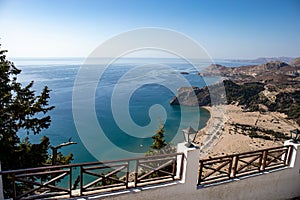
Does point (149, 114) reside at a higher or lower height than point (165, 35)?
lower

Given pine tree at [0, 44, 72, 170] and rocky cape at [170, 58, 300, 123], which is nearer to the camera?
pine tree at [0, 44, 72, 170]

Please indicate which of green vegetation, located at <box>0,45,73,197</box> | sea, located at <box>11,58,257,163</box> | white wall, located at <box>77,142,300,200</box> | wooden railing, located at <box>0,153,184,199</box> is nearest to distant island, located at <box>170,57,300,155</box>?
sea, located at <box>11,58,257,163</box>

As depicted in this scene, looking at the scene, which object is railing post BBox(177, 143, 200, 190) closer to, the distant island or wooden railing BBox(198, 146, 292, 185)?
wooden railing BBox(198, 146, 292, 185)

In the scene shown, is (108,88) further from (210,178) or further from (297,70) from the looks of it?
(297,70)

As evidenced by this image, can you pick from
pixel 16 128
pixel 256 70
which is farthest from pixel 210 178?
pixel 256 70

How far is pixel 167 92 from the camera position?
55.8 metres

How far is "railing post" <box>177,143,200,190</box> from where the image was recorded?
3338 millimetres

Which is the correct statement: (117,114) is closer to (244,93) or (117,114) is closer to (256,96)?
(244,93)

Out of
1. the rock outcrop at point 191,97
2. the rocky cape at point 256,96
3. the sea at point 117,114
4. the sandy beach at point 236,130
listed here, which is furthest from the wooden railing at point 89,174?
the rock outcrop at point 191,97

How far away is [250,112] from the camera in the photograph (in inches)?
1718

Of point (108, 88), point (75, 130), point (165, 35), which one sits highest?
point (165, 35)

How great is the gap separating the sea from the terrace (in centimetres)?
810

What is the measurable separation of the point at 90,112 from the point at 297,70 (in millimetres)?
69207

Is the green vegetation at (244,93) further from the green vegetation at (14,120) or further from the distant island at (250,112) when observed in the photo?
the green vegetation at (14,120)
